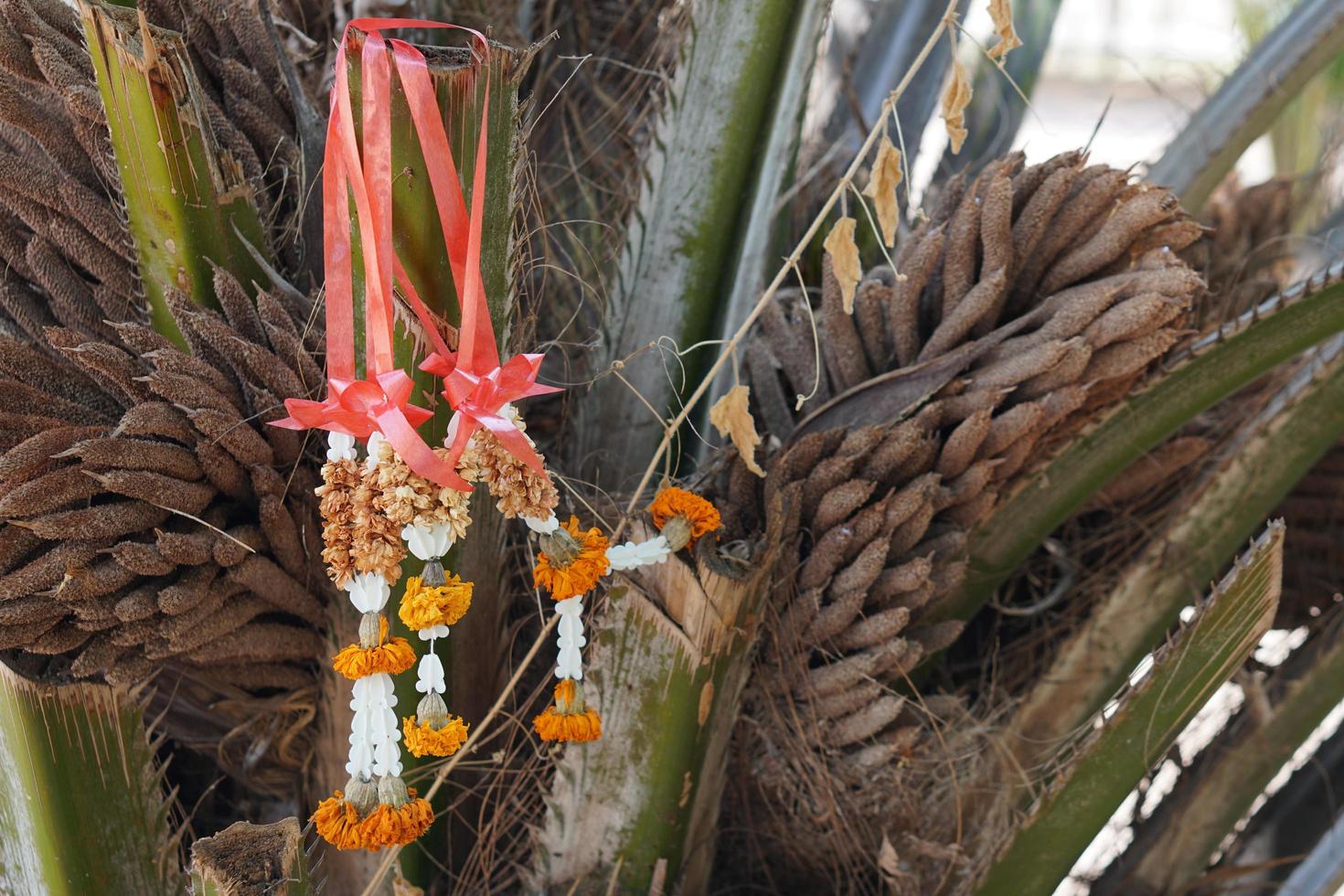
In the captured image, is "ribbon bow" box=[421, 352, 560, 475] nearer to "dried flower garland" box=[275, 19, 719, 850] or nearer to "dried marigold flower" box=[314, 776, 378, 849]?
"dried flower garland" box=[275, 19, 719, 850]

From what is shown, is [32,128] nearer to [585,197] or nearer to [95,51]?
[95,51]

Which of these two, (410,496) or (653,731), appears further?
(653,731)

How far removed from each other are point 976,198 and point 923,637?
0.97ft

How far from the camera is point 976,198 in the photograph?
30.0 inches

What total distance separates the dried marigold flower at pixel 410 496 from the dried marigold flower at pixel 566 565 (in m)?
0.06

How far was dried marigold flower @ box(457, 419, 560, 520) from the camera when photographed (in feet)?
1.91

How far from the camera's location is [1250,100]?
958 millimetres

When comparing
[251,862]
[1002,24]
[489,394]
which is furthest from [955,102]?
[251,862]

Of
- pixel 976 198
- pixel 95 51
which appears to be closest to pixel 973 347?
pixel 976 198

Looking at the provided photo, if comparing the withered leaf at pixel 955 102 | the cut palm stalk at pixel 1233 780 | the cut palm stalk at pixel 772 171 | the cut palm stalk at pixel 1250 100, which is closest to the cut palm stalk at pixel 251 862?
the cut palm stalk at pixel 772 171

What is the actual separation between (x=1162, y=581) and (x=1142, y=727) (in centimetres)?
18

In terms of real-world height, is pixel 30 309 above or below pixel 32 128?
below

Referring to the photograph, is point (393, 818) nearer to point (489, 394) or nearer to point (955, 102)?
point (489, 394)

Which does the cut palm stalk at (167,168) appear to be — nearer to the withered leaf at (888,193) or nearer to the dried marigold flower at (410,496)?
the dried marigold flower at (410,496)
